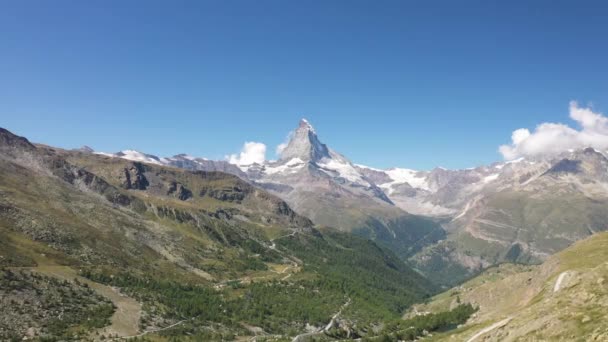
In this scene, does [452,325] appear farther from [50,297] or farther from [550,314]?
[50,297]

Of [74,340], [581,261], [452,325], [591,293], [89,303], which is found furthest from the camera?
[452,325]

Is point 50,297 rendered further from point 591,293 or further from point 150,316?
point 591,293

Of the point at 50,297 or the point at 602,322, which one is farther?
the point at 50,297

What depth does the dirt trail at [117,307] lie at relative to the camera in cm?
16090

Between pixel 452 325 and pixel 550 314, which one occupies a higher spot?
pixel 550 314

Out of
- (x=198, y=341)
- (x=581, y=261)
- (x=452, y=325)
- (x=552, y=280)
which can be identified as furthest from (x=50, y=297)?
(x=581, y=261)

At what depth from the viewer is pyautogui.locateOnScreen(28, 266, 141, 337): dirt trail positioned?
161m

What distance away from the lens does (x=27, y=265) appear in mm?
186875

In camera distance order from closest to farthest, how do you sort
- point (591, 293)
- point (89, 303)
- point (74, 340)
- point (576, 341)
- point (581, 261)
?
point (576, 341) < point (591, 293) < point (74, 340) < point (581, 261) < point (89, 303)

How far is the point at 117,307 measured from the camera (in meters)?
183

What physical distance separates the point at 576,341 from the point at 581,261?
116919 millimetres

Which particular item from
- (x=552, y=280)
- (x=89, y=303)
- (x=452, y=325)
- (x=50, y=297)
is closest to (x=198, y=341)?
(x=89, y=303)

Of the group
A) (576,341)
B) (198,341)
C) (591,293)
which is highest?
(591,293)

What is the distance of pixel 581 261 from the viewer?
165375mm
